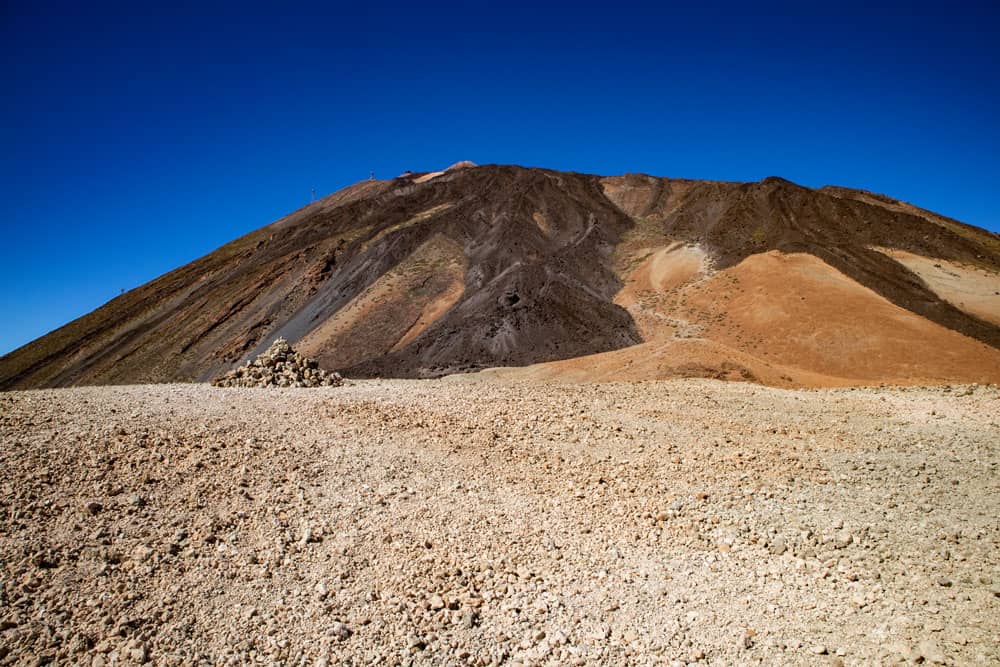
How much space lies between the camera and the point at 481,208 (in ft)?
161

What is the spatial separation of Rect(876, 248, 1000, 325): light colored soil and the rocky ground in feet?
74.2

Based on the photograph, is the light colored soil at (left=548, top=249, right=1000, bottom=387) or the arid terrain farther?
the light colored soil at (left=548, top=249, right=1000, bottom=387)

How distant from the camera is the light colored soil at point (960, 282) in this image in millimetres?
26656

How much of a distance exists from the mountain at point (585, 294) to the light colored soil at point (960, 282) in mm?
124

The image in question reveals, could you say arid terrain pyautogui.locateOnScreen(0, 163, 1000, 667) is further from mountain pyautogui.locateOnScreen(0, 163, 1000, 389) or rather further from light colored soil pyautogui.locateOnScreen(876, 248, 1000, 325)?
light colored soil pyautogui.locateOnScreen(876, 248, 1000, 325)

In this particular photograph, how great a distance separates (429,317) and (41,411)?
2723 cm

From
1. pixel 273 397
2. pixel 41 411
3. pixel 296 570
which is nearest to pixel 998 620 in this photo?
pixel 296 570

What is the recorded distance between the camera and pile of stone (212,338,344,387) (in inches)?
502

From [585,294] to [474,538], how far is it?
28144mm

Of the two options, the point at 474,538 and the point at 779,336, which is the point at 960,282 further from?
the point at 474,538

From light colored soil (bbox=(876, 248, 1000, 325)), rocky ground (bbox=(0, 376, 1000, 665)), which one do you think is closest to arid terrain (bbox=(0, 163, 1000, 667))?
rocky ground (bbox=(0, 376, 1000, 665))

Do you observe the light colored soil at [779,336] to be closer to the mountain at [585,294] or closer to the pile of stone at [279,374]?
the mountain at [585,294]

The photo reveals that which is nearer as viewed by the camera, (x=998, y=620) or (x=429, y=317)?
(x=998, y=620)

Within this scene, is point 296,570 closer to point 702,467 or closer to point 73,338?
point 702,467
